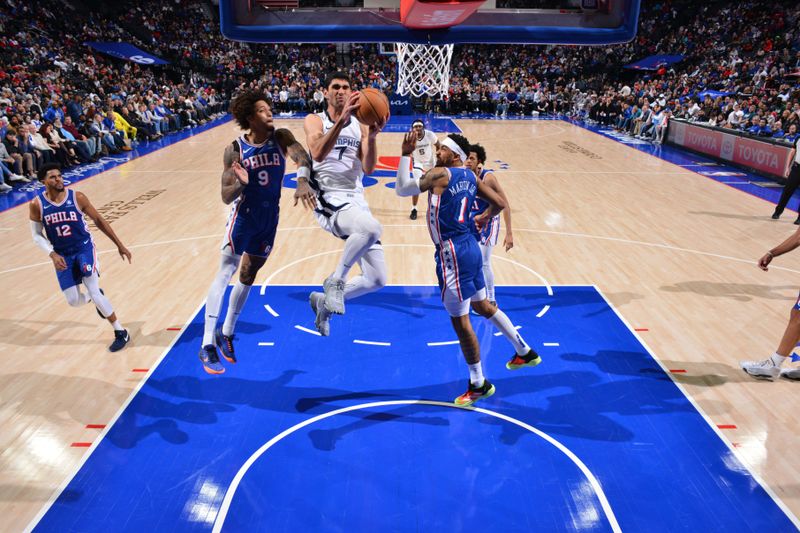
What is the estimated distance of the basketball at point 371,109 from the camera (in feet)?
12.9

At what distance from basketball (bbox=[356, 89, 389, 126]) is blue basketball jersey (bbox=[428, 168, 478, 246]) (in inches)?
25.2

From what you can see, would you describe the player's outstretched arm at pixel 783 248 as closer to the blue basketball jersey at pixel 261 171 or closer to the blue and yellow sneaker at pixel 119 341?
the blue basketball jersey at pixel 261 171

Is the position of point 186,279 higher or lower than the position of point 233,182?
lower

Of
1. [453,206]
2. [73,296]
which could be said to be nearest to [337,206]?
[453,206]

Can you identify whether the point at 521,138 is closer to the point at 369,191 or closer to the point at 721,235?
the point at 369,191

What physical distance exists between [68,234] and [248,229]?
6.92ft

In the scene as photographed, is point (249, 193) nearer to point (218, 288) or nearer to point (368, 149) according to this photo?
point (218, 288)

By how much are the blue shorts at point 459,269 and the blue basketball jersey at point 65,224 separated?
326 centimetres

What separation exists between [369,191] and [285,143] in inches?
325

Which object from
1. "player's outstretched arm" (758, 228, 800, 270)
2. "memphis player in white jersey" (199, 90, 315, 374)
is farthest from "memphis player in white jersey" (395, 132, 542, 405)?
"player's outstretched arm" (758, 228, 800, 270)

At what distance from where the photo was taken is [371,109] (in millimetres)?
3934

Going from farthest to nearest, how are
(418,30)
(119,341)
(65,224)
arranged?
1. (418,30)
2. (119,341)
3. (65,224)

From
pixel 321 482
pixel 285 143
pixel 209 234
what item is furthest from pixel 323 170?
pixel 209 234

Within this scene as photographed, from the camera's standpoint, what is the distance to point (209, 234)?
9234 mm
